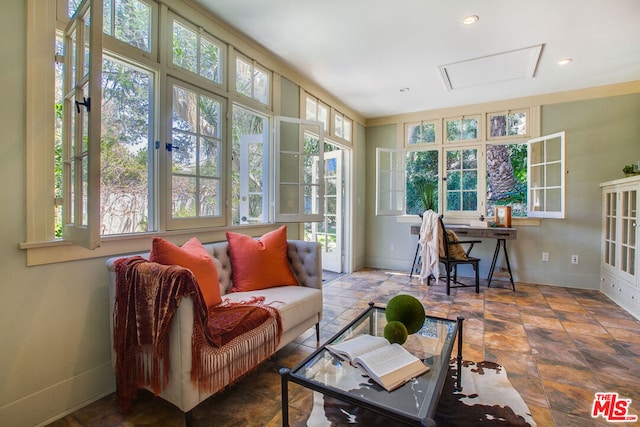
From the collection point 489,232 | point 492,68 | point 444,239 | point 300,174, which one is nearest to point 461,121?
point 492,68

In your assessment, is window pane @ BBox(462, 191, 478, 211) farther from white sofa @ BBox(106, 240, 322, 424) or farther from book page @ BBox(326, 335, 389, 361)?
book page @ BBox(326, 335, 389, 361)

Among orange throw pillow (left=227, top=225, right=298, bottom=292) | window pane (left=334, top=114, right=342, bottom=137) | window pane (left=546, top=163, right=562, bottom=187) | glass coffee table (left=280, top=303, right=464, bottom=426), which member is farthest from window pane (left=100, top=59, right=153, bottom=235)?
window pane (left=546, top=163, right=562, bottom=187)

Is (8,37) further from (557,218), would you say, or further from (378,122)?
(557,218)

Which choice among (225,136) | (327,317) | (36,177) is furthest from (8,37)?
(327,317)

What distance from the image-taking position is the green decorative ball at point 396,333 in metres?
1.43

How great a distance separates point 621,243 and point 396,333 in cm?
346

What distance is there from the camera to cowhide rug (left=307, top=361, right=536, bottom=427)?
1.48 m

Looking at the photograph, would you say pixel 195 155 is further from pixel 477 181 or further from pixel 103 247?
pixel 477 181

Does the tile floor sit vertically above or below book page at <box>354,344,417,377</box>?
below

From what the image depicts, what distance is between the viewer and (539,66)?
3268mm

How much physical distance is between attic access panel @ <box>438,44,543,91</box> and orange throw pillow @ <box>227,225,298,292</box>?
2.72 meters

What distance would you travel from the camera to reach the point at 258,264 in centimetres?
226

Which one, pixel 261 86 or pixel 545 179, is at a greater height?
pixel 261 86

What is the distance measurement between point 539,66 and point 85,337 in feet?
15.1
